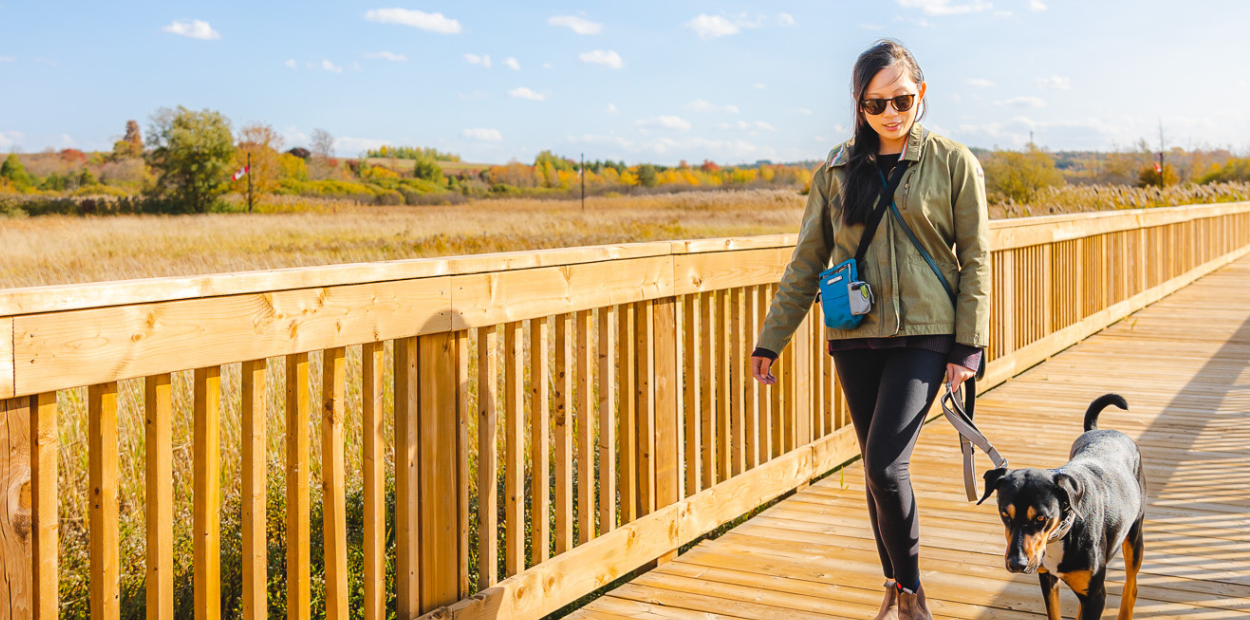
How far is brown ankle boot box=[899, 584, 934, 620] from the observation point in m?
2.87

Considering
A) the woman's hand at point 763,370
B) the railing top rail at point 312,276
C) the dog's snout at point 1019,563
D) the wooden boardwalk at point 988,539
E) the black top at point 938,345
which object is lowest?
the wooden boardwalk at point 988,539

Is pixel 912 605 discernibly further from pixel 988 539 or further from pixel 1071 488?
pixel 988 539

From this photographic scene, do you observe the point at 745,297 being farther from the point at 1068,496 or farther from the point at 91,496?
the point at 91,496

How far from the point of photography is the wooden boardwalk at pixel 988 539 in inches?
132

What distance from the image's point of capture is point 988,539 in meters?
4.00

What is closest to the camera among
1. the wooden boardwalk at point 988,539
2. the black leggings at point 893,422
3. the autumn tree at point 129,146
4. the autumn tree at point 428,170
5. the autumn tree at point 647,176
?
the black leggings at point 893,422

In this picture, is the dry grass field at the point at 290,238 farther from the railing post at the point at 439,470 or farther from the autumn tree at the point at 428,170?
the autumn tree at the point at 428,170

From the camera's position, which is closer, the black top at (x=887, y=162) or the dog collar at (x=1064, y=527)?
the dog collar at (x=1064, y=527)

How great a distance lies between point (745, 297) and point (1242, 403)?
409 centimetres

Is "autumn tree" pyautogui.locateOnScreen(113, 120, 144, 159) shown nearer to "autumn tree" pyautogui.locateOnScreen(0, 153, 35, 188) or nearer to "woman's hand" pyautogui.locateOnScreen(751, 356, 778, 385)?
"autumn tree" pyautogui.locateOnScreen(0, 153, 35, 188)

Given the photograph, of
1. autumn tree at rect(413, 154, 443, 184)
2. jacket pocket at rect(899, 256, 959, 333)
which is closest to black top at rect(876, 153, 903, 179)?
jacket pocket at rect(899, 256, 959, 333)

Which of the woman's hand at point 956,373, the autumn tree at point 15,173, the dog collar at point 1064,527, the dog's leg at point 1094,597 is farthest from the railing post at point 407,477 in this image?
the autumn tree at point 15,173

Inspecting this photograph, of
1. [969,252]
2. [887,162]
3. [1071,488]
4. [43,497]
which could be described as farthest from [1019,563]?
[43,497]

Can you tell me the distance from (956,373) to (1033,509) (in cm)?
43
